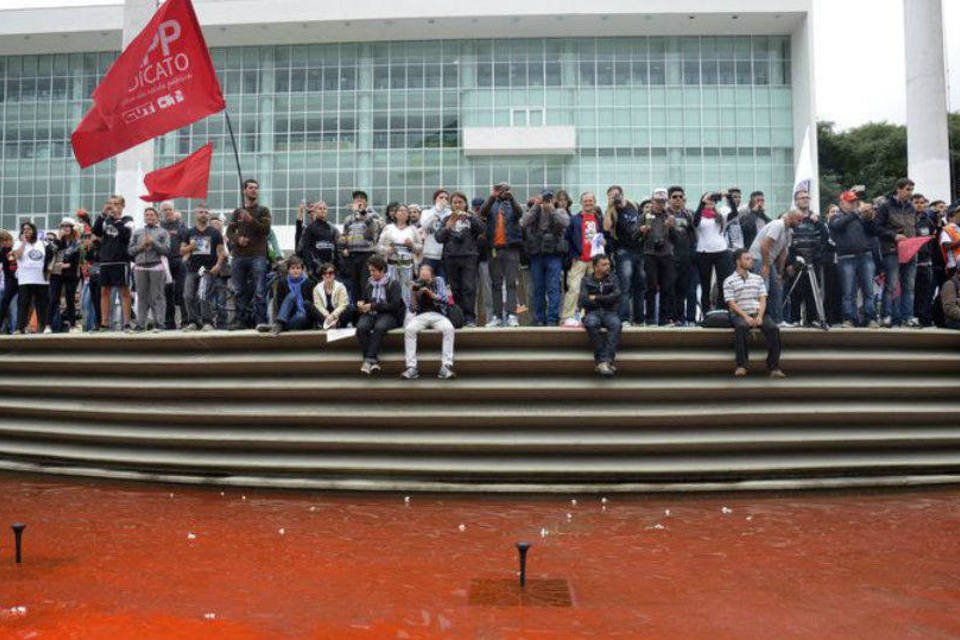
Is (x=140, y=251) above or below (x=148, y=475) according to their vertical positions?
above

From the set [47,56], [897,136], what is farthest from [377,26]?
[897,136]

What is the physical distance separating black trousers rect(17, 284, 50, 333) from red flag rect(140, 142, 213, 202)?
220cm

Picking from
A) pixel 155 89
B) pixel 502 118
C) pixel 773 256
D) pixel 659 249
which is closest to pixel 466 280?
pixel 659 249

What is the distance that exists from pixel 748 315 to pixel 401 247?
432 cm

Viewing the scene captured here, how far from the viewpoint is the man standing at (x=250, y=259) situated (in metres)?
10.8

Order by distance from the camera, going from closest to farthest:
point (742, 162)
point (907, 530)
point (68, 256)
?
1. point (907, 530)
2. point (68, 256)
3. point (742, 162)

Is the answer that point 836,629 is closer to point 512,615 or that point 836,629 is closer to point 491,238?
point 512,615

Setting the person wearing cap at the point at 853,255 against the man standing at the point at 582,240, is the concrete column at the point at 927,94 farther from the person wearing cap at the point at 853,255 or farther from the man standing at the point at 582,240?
the man standing at the point at 582,240

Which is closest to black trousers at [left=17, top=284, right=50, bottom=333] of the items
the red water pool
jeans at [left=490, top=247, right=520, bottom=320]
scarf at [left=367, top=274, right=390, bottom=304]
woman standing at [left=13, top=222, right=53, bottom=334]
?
woman standing at [left=13, top=222, right=53, bottom=334]

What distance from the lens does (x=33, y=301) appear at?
12617mm

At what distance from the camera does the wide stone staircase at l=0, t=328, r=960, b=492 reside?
27.9ft

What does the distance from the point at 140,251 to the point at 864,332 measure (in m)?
9.19

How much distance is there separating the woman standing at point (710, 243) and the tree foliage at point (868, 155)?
42.8 metres

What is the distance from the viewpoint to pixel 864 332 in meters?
9.50
